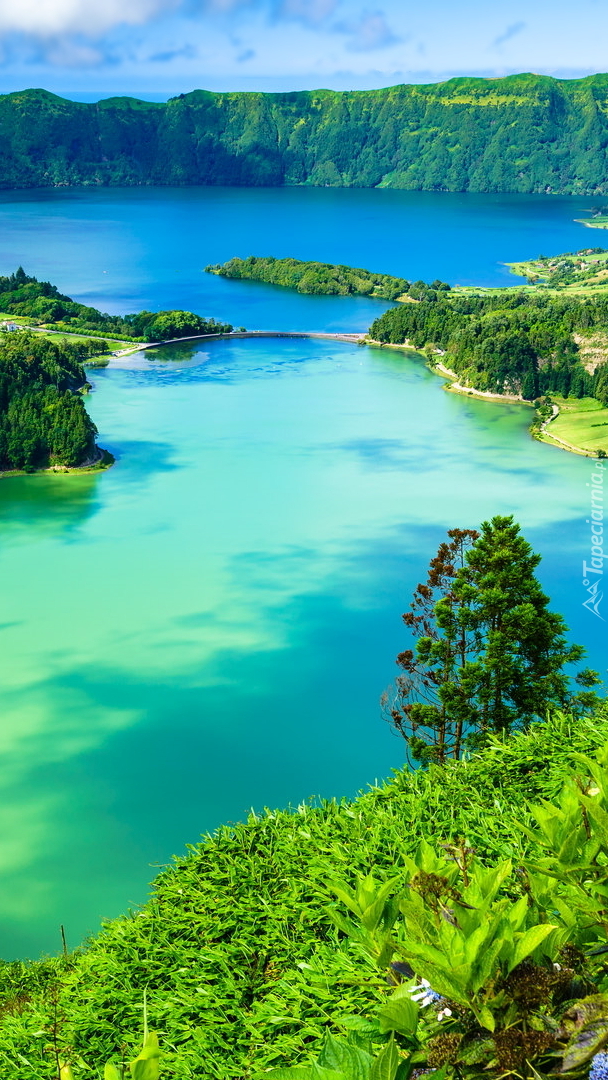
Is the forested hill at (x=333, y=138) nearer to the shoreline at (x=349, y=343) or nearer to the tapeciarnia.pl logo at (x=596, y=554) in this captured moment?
the shoreline at (x=349, y=343)

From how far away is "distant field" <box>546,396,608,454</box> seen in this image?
4583cm

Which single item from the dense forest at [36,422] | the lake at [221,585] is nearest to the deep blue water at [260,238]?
the lake at [221,585]

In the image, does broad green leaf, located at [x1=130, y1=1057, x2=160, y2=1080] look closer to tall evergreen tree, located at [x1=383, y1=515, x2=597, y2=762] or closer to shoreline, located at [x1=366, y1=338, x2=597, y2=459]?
tall evergreen tree, located at [x1=383, y1=515, x2=597, y2=762]

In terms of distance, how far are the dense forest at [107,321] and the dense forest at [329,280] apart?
14940 millimetres

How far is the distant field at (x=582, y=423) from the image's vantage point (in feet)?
150

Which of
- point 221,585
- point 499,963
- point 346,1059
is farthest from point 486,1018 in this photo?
point 221,585

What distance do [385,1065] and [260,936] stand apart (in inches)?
145

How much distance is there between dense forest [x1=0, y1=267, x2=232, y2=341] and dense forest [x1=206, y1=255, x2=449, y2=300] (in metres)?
14.9

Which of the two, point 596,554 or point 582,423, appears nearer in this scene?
point 596,554

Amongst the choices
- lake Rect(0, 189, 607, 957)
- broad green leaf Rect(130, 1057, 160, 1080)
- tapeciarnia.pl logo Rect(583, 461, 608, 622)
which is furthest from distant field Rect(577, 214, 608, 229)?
broad green leaf Rect(130, 1057, 160, 1080)

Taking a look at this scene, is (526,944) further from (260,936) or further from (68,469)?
(68,469)

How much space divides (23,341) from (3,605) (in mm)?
24734

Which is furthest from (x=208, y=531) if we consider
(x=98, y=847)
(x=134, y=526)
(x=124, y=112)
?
(x=124, y=112)

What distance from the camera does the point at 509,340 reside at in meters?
53.8
